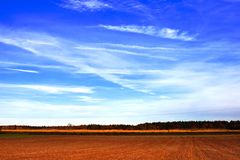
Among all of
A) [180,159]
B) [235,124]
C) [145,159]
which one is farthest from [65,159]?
[235,124]

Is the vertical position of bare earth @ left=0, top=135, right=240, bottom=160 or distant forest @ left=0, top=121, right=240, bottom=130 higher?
distant forest @ left=0, top=121, right=240, bottom=130

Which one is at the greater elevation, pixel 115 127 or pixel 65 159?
pixel 115 127

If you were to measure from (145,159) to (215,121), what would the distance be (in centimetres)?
15169

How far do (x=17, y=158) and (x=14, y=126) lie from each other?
146084 millimetres

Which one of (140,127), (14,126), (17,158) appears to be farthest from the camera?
(14,126)

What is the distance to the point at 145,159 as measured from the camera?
24297 millimetres

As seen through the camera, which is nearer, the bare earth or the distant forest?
the bare earth

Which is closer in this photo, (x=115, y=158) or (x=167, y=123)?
(x=115, y=158)

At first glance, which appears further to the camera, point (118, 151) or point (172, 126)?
point (172, 126)

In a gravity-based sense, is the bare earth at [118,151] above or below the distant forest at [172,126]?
below

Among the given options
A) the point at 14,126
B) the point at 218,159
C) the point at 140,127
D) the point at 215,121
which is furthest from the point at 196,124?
the point at 218,159

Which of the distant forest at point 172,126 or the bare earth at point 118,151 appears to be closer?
the bare earth at point 118,151

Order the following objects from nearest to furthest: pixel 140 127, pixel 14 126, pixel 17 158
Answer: pixel 17 158 → pixel 140 127 → pixel 14 126

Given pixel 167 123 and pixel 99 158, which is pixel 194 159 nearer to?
pixel 99 158
